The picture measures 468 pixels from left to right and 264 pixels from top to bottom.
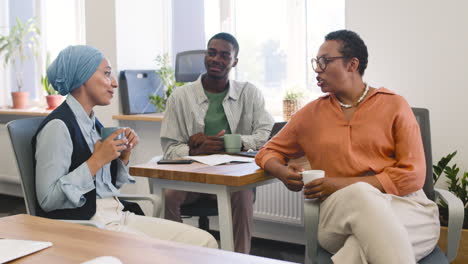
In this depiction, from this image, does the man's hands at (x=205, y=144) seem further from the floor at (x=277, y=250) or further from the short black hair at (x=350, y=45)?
the floor at (x=277, y=250)

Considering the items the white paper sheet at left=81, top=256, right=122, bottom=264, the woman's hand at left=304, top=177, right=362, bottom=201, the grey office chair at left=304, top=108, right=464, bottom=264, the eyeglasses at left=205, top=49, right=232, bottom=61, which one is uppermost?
the eyeglasses at left=205, top=49, right=232, bottom=61

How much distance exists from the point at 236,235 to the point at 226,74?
0.87 m

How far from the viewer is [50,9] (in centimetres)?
553

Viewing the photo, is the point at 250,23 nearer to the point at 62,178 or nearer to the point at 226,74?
the point at 226,74

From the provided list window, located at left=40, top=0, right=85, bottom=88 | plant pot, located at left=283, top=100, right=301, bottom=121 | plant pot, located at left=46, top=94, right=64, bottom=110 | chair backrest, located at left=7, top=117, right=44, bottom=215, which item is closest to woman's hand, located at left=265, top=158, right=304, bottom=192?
chair backrest, located at left=7, top=117, right=44, bottom=215

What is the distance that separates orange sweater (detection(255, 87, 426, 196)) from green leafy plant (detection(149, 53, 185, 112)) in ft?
6.19

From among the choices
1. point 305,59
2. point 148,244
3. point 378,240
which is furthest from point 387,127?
point 305,59

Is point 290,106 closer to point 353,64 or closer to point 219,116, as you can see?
point 219,116

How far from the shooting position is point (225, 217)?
7.39ft

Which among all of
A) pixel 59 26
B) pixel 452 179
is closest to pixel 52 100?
pixel 59 26

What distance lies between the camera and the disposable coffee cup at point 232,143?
9.00 feet

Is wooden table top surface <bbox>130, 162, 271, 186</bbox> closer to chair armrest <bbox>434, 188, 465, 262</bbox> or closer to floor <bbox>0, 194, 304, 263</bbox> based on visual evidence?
chair armrest <bbox>434, 188, 465, 262</bbox>

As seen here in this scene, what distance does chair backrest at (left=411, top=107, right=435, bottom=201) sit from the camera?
7.78ft

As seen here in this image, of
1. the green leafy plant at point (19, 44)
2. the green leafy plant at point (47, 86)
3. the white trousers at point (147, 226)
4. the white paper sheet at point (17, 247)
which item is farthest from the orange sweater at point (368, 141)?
the green leafy plant at point (19, 44)
